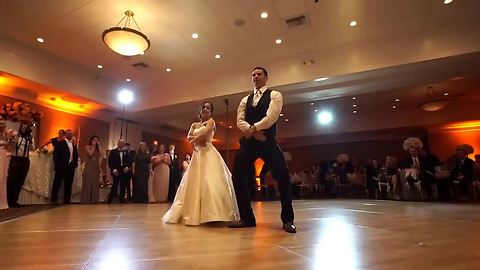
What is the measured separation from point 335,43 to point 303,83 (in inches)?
47.3

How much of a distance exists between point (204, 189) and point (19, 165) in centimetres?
465

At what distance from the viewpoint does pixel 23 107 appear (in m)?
5.76

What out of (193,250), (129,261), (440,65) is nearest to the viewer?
(129,261)

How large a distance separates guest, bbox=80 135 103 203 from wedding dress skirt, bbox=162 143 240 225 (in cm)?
477

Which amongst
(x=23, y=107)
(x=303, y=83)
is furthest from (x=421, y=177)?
(x=23, y=107)

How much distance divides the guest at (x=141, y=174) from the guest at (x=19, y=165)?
7.07ft

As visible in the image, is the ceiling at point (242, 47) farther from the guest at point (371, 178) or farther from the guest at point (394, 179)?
Result: the guest at point (371, 178)

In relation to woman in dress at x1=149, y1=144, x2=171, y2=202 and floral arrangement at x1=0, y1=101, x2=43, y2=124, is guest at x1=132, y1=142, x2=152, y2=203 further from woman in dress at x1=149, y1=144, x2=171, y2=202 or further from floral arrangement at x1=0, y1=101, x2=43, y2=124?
floral arrangement at x1=0, y1=101, x2=43, y2=124

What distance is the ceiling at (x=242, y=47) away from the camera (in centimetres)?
537

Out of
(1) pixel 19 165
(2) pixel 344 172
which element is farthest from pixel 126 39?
(2) pixel 344 172

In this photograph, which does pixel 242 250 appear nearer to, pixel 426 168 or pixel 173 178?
pixel 173 178

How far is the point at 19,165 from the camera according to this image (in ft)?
16.9

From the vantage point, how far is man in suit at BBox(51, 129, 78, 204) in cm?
575

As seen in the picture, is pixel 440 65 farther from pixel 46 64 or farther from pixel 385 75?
pixel 46 64
